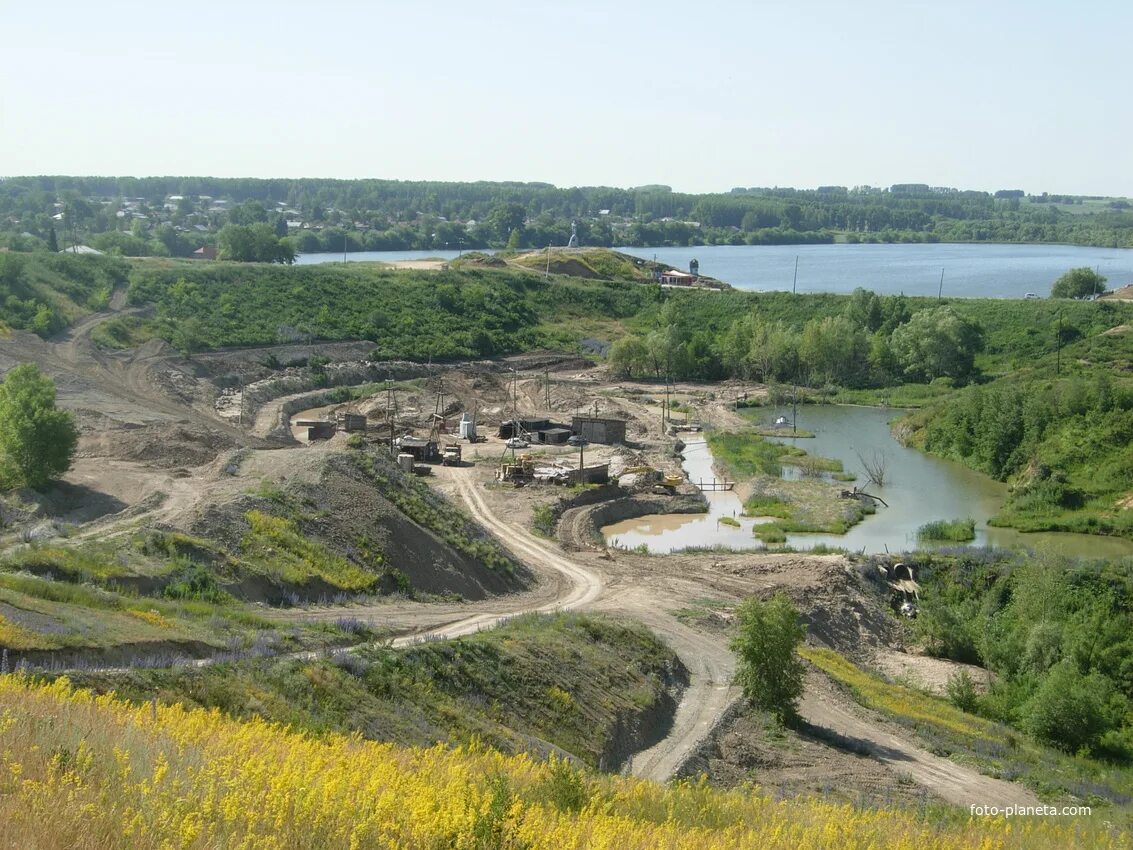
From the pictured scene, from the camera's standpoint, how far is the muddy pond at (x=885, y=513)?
3625cm

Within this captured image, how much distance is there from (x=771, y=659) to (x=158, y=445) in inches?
973

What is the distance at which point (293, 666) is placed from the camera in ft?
48.5

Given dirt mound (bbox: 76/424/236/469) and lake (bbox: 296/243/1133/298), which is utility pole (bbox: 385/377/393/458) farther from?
lake (bbox: 296/243/1133/298)

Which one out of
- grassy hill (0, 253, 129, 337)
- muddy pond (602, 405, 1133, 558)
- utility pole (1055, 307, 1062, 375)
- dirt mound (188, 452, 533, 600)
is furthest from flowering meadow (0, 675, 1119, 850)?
grassy hill (0, 253, 129, 337)

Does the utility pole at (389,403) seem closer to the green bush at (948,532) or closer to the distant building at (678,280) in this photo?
the green bush at (948,532)

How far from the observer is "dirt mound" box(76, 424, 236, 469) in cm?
3672

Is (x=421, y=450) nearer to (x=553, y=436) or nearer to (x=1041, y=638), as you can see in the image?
(x=553, y=436)

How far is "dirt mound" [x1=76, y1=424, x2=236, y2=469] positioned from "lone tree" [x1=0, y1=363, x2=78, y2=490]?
4.45 meters

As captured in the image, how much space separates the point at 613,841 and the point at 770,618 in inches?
464

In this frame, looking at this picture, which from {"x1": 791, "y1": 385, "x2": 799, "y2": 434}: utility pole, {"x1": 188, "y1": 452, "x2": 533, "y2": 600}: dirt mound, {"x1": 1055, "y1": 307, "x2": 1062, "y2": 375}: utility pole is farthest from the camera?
{"x1": 1055, "y1": 307, "x2": 1062, "y2": 375}: utility pole

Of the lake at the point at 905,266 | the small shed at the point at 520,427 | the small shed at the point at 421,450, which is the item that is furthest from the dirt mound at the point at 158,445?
the lake at the point at 905,266

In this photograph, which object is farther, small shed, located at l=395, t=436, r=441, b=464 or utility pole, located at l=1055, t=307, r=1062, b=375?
utility pole, located at l=1055, t=307, r=1062, b=375

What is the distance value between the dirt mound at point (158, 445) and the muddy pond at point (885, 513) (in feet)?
43.9

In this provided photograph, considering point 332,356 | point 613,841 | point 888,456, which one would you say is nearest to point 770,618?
point 613,841
